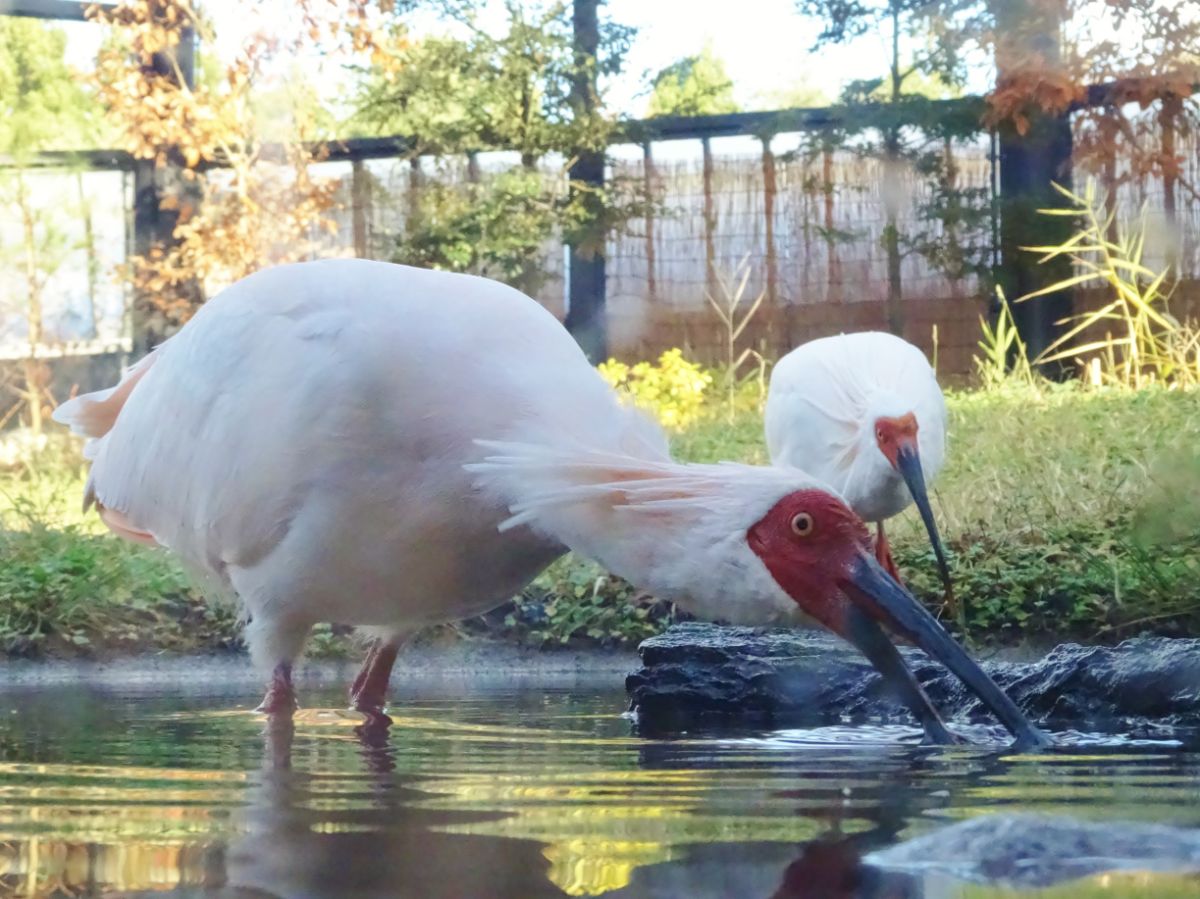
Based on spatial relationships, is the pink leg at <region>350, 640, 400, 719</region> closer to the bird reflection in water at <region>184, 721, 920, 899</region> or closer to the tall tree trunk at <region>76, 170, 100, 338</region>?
the bird reflection in water at <region>184, 721, 920, 899</region>

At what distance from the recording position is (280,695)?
3795 millimetres

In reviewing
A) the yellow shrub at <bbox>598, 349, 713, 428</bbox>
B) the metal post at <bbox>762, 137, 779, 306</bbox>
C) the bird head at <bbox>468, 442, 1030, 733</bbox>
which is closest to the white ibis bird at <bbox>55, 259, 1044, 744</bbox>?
the bird head at <bbox>468, 442, 1030, 733</bbox>

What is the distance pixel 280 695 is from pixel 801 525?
1596mm

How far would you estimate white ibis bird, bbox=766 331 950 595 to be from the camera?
6023 millimetres

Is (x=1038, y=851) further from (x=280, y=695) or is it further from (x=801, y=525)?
(x=280, y=695)

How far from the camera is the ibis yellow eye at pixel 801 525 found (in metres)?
2.66

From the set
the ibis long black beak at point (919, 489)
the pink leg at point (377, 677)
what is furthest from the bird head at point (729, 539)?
the ibis long black beak at point (919, 489)

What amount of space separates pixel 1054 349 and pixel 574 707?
6.17 meters

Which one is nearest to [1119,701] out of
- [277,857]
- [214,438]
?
[214,438]

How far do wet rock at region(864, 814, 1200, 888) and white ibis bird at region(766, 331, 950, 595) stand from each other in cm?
359

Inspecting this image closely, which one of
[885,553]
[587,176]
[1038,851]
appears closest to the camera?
[1038,851]

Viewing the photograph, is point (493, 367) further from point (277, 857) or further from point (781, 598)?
point (277, 857)

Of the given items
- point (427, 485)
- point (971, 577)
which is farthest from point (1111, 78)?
point (427, 485)

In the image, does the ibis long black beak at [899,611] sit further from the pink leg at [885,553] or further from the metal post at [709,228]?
the metal post at [709,228]
